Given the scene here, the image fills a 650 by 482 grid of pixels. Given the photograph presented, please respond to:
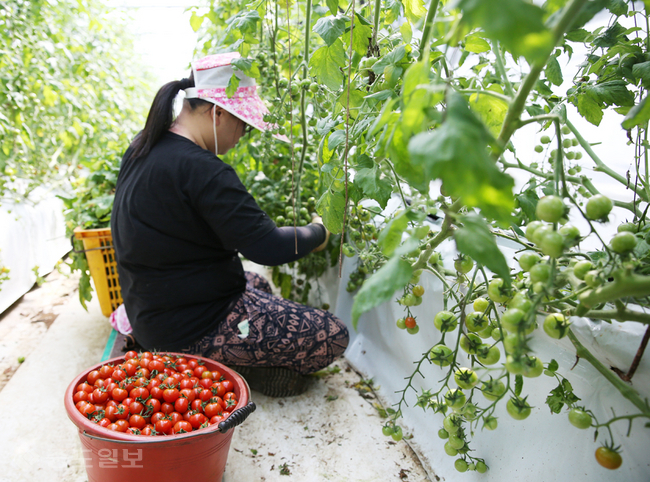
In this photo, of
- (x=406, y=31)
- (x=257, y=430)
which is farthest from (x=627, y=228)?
(x=257, y=430)

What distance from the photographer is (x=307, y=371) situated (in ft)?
5.23

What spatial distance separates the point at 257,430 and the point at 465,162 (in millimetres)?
1366

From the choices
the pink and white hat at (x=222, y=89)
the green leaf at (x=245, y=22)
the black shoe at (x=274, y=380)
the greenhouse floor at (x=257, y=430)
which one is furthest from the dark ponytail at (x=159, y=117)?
the greenhouse floor at (x=257, y=430)

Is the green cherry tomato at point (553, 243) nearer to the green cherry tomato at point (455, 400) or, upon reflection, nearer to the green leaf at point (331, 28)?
the green cherry tomato at point (455, 400)

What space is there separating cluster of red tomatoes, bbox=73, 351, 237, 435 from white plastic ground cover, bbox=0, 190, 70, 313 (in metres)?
1.48

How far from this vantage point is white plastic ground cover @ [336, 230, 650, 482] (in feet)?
2.40

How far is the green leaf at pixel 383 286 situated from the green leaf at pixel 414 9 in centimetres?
65

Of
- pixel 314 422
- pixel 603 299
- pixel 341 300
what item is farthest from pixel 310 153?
pixel 603 299

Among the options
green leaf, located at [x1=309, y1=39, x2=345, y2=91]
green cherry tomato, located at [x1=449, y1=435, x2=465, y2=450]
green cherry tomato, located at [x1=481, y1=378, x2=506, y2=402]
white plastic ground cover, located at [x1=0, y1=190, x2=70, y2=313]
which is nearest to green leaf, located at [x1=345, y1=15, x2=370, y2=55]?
green leaf, located at [x1=309, y1=39, x2=345, y2=91]

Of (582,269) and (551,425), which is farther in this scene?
(551,425)

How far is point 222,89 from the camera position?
133 cm

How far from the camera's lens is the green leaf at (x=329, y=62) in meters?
0.77

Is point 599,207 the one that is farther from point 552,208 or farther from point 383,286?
point 383,286

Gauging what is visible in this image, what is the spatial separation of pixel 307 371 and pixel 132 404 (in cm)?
72
